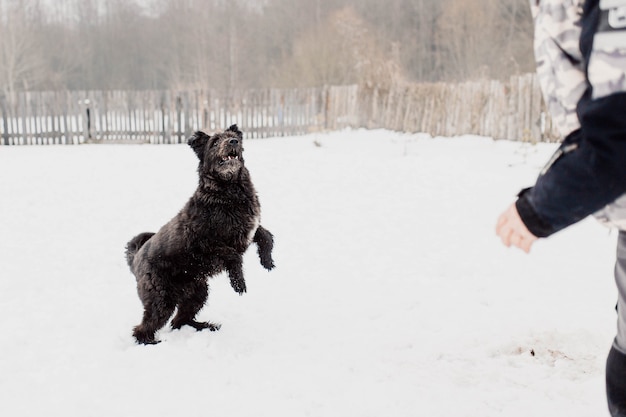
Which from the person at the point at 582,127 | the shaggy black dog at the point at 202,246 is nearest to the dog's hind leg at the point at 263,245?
the shaggy black dog at the point at 202,246

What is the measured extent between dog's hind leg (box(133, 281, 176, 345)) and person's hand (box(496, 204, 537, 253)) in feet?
9.81

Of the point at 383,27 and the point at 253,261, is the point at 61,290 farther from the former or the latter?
the point at 383,27

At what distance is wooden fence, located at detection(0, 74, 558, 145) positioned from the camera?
1619 centimetres

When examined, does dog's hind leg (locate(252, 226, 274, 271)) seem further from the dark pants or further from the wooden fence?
the wooden fence

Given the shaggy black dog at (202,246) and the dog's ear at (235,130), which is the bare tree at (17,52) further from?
the shaggy black dog at (202,246)

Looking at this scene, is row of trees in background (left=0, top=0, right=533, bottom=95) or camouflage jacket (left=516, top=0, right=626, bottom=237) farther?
row of trees in background (left=0, top=0, right=533, bottom=95)

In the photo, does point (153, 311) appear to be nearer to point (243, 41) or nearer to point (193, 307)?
point (193, 307)

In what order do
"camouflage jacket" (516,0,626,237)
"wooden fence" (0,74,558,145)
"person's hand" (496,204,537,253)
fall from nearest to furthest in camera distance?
"camouflage jacket" (516,0,626,237) < "person's hand" (496,204,537,253) < "wooden fence" (0,74,558,145)

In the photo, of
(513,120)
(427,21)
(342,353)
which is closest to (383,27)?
(427,21)

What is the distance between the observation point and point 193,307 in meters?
4.22

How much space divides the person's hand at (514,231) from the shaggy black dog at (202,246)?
9.40ft

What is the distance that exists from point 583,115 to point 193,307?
3.46 meters

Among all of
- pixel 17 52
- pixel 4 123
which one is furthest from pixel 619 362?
pixel 17 52

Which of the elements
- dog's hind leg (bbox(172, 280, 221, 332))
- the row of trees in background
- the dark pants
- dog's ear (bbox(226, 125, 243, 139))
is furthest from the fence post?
the dark pants
